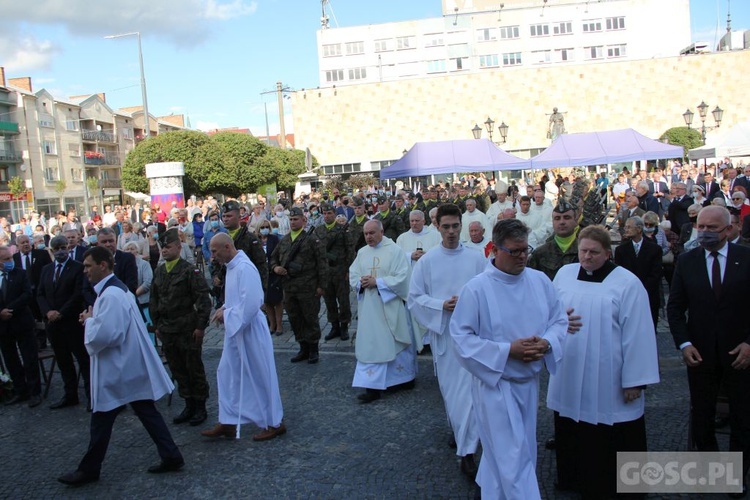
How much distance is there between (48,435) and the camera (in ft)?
20.6

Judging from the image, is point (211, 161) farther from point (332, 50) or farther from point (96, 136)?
point (332, 50)

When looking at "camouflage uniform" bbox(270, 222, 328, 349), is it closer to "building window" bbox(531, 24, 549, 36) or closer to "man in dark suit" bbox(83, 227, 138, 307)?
"man in dark suit" bbox(83, 227, 138, 307)

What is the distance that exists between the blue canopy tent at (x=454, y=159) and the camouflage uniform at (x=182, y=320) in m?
12.8

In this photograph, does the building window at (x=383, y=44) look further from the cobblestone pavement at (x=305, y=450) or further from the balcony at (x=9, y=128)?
the cobblestone pavement at (x=305, y=450)

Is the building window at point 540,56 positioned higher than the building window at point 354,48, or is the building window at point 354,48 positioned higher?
the building window at point 354,48

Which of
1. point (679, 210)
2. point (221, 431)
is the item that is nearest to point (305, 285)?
point (221, 431)

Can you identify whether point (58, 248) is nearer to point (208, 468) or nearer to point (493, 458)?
point (208, 468)

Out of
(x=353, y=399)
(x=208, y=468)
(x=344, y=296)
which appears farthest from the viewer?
(x=344, y=296)

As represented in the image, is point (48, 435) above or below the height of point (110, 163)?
below

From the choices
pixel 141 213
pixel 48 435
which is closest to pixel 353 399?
pixel 48 435

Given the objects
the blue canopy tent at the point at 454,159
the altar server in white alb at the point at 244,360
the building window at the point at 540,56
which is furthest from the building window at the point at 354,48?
the altar server in white alb at the point at 244,360

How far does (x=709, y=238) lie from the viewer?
4.35m

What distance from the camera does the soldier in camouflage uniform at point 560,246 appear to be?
5.95 m

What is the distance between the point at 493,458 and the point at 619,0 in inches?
3018
